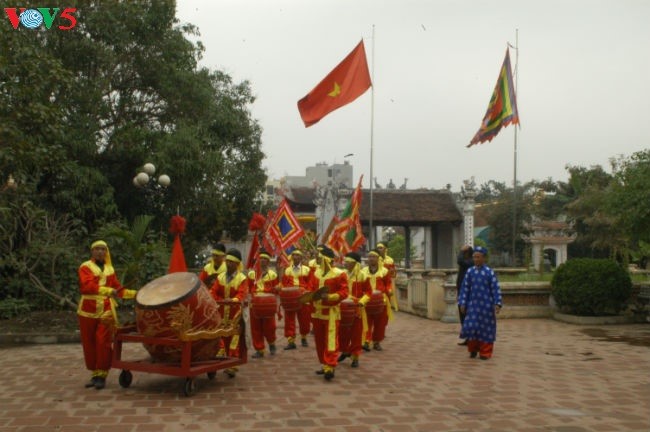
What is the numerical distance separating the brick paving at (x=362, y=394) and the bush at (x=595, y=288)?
373 cm

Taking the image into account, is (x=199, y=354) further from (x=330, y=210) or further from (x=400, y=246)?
(x=400, y=246)

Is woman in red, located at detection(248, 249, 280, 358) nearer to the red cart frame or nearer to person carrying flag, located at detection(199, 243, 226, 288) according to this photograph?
person carrying flag, located at detection(199, 243, 226, 288)

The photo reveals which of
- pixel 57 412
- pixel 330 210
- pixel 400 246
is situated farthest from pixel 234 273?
pixel 400 246

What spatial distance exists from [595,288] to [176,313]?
10383 mm

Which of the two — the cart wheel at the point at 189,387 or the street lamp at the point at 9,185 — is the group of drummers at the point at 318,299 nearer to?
the cart wheel at the point at 189,387

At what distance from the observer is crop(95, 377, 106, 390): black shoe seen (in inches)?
288

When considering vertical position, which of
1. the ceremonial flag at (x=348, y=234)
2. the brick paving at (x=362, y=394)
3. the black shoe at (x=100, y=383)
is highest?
the ceremonial flag at (x=348, y=234)

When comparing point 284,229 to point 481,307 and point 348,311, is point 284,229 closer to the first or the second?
point 481,307

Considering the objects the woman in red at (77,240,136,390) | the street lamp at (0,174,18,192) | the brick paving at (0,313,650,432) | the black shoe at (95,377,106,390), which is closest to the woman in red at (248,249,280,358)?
the brick paving at (0,313,650,432)

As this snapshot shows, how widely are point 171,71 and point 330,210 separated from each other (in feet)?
43.0

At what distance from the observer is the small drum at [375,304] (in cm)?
983

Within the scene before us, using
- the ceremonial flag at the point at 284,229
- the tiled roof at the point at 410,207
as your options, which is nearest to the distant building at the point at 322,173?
the tiled roof at the point at 410,207

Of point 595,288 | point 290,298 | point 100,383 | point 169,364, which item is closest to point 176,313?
point 169,364

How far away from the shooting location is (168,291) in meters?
7.28
